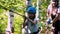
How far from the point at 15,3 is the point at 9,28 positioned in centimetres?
49

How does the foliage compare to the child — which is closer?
the child

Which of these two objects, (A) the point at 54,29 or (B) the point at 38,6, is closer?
(A) the point at 54,29

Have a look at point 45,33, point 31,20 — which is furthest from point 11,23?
point 31,20

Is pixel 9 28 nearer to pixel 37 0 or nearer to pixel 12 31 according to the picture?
pixel 12 31

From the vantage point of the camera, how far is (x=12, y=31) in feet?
15.0

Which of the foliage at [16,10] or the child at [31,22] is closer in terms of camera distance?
the child at [31,22]

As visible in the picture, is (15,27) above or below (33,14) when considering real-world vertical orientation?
below

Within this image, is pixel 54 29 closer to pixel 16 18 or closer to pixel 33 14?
pixel 33 14

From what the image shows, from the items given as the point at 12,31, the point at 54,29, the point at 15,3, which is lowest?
the point at 12,31

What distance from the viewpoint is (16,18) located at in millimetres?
5031

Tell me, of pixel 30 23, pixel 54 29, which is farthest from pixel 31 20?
pixel 54 29

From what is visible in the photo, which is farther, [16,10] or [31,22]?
[16,10]

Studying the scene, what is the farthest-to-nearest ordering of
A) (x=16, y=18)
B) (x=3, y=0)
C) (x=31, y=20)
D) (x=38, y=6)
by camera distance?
(x=38, y=6), (x=16, y=18), (x=3, y=0), (x=31, y=20)

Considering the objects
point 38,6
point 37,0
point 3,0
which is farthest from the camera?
point 37,0
